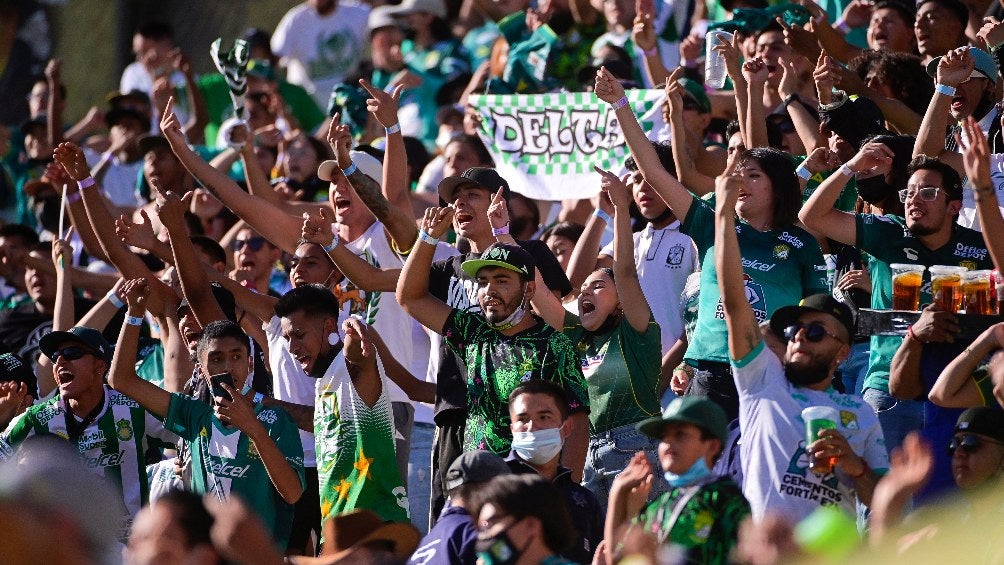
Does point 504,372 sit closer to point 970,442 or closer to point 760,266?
point 760,266

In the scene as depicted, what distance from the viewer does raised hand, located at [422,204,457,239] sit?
25.7 feet

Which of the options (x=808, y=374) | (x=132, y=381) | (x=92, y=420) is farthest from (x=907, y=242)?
(x=92, y=420)

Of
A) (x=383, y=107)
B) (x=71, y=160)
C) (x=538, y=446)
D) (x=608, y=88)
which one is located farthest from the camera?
A: (x=71, y=160)

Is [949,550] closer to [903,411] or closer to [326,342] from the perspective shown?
[903,411]

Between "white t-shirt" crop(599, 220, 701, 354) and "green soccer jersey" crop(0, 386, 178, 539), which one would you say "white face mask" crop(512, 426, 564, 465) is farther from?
"green soccer jersey" crop(0, 386, 178, 539)

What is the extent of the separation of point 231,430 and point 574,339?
1.62 metres

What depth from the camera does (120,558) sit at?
24.9 feet

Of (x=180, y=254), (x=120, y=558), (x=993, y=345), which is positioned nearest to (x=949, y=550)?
(x=993, y=345)

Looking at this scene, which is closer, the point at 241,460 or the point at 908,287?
the point at 908,287

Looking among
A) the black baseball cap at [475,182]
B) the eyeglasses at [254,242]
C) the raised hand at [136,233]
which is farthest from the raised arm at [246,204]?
the black baseball cap at [475,182]

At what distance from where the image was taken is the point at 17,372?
9492mm

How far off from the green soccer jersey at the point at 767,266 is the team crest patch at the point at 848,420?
3.91ft

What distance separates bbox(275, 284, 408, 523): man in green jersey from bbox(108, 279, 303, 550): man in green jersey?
0.50 ft

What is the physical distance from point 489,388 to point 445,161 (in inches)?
148
